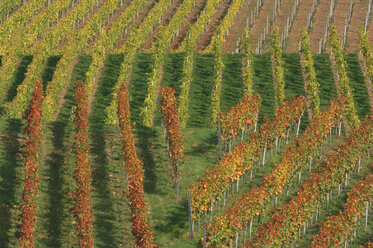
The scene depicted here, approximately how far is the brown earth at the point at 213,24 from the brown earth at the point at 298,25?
31.1ft

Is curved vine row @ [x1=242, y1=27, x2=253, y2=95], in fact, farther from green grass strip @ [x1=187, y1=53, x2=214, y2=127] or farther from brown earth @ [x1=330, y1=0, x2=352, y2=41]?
brown earth @ [x1=330, y1=0, x2=352, y2=41]

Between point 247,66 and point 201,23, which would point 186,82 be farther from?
point 201,23

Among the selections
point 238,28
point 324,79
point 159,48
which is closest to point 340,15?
point 238,28

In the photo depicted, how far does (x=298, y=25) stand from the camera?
3912 inches

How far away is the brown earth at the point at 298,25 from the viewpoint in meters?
91.9

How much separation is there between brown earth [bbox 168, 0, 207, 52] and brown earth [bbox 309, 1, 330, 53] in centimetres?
1521

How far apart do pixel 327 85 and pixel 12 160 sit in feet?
111

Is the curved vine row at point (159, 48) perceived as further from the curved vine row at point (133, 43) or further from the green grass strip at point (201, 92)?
the green grass strip at point (201, 92)

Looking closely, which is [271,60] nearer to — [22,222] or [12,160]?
[12,160]

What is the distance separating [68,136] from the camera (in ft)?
216

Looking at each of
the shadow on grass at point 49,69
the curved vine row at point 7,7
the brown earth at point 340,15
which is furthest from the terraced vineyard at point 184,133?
the curved vine row at point 7,7

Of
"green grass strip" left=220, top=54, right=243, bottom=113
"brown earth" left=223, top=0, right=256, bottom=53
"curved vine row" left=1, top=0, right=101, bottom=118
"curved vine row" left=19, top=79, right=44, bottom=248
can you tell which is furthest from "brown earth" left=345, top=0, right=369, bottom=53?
"curved vine row" left=19, top=79, right=44, bottom=248

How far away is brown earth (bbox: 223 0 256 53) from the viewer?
9381 cm

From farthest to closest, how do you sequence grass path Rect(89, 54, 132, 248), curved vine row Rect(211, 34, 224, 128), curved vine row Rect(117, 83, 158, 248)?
curved vine row Rect(211, 34, 224, 128), grass path Rect(89, 54, 132, 248), curved vine row Rect(117, 83, 158, 248)
